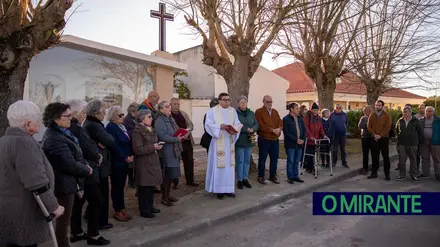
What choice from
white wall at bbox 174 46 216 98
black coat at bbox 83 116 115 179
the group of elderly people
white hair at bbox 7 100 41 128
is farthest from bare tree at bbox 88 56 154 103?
white wall at bbox 174 46 216 98

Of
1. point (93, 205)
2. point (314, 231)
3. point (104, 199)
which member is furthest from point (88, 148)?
point (314, 231)

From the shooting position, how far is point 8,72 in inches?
200

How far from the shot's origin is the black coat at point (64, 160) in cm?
387

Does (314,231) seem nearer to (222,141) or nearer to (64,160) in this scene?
(222,141)

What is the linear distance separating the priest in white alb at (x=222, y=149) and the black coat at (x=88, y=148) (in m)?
3.02

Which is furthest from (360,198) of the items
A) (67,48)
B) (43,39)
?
(67,48)

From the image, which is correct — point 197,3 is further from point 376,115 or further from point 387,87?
point 387,87

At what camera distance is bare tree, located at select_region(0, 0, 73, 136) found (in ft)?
16.6

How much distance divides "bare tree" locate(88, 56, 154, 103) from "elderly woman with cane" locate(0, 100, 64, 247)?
8.00 m

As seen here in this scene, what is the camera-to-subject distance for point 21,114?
324cm

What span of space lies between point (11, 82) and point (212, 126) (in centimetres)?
356

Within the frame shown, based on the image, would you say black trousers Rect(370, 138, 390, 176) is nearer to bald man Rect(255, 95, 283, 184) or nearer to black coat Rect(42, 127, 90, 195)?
bald man Rect(255, 95, 283, 184)

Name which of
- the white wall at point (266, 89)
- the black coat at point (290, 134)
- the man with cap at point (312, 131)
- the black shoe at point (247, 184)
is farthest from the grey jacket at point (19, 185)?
the white wall at point (266, 89)

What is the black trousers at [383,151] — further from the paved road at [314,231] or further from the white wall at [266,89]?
the white wall at [266,89]
